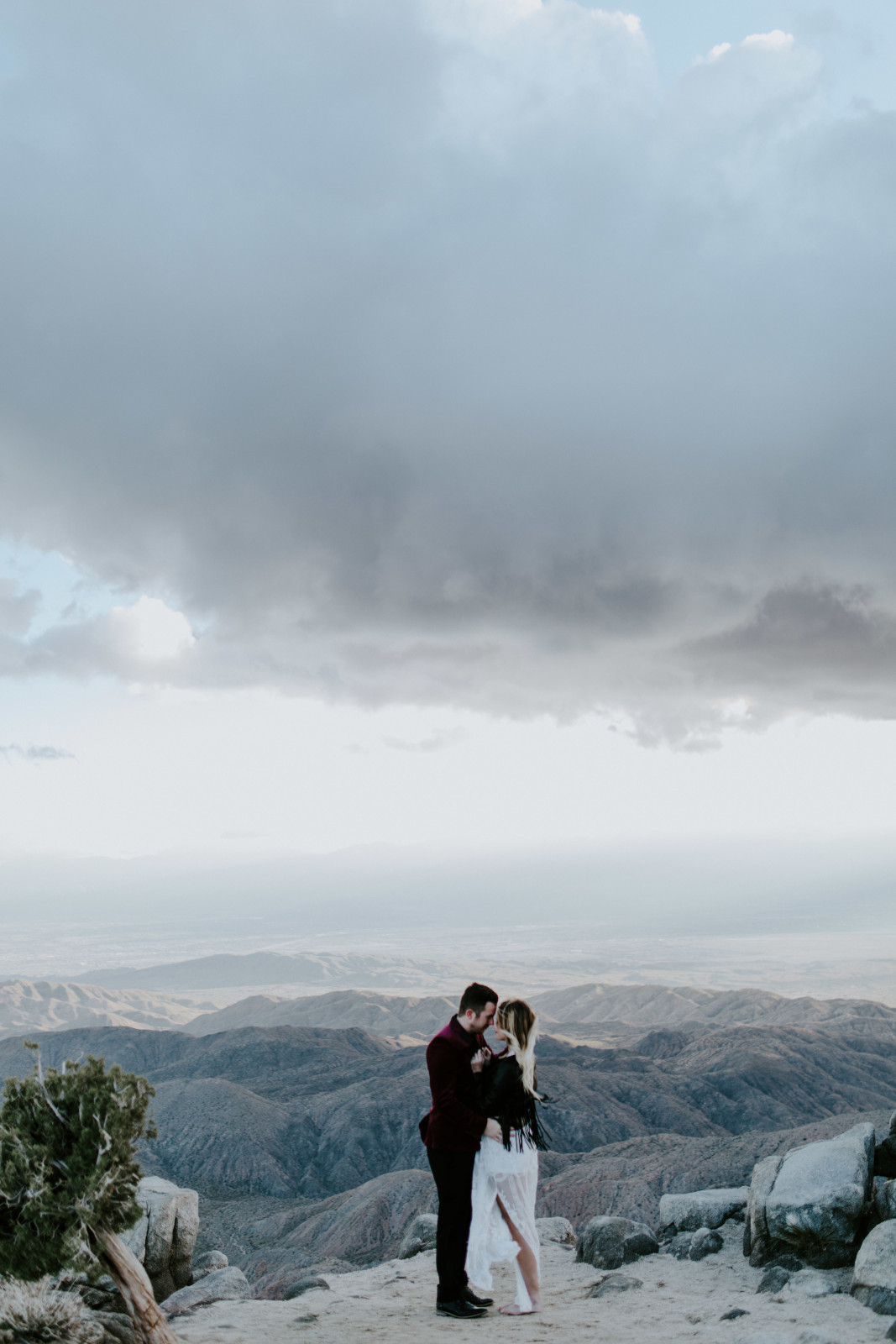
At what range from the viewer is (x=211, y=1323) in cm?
1020

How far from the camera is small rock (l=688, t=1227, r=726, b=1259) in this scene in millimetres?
12625

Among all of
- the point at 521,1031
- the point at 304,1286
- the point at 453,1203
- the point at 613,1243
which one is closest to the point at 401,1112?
the point at 613,1243

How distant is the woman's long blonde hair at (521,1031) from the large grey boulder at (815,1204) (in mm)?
5186

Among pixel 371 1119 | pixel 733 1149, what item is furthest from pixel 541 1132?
pixel 371 1119

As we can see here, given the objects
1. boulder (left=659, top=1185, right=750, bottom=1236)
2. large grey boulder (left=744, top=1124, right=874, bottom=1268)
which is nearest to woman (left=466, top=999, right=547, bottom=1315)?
large grey boulder (left=744, top=1124, right=874, bottom=1268)

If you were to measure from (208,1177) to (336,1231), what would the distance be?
2718 cm

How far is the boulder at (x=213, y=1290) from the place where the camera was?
1185cm

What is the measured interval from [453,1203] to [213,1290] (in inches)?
247

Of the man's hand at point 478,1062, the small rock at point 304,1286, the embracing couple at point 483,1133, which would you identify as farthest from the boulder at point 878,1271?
the small rock at point 304,1286

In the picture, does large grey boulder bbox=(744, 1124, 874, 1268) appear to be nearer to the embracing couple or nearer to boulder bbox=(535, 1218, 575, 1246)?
boulder bbox=(535, 1218, 575, 1246)

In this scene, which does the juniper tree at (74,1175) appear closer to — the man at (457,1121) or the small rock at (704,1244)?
the man at (457,1121)

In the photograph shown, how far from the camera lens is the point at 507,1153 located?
30.1 ft

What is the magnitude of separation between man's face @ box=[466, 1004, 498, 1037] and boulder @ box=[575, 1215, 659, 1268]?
593 cm

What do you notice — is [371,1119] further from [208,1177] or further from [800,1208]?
[800,1208]
